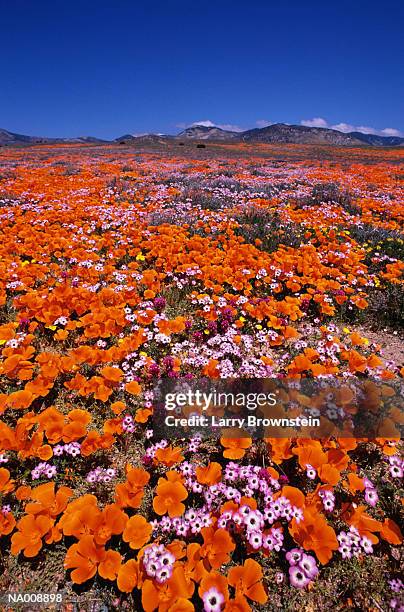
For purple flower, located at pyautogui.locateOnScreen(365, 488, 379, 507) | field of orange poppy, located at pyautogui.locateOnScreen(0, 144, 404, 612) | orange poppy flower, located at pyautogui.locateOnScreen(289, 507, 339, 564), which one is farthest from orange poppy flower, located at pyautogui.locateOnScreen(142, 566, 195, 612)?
purple flower, located at pyautogui.locateOnScreen(365, 488, 379, 507)

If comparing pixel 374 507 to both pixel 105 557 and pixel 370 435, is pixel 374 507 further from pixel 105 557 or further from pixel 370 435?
pixel 105 557

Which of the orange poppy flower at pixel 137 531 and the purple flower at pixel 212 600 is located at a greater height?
the orange poppy flower at pixel 137 531

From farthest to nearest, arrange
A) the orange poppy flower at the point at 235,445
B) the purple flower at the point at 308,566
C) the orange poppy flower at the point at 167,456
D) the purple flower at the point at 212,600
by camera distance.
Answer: the orange poppy flower at the point at 235,445
the orange poppy flower at the point at 167,456
the purple flower at the point at 308,566
the purple flower at the point at 212,600

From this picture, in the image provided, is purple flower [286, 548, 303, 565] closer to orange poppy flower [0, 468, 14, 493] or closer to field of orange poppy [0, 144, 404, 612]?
field of orange poppy [0, 144, 404, 612]

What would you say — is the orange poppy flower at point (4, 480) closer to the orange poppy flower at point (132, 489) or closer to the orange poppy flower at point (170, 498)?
the orange poppy flower at point (132, 489)

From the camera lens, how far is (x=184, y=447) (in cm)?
388

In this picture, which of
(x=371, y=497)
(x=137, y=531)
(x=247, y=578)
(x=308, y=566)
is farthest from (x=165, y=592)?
(x=371, y=497)

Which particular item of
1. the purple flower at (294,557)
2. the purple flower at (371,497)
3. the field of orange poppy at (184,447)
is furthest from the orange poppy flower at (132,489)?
the purple flower at (371,497)

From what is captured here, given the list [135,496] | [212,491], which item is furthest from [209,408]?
[135,496]

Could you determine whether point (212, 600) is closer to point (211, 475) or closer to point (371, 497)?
point (211, 475)

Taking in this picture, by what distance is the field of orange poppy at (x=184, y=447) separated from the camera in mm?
2670

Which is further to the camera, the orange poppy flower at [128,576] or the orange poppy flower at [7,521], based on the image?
the orange poppy flower at [7,521]

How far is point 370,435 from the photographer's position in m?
3.75

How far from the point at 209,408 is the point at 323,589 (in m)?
1.91
